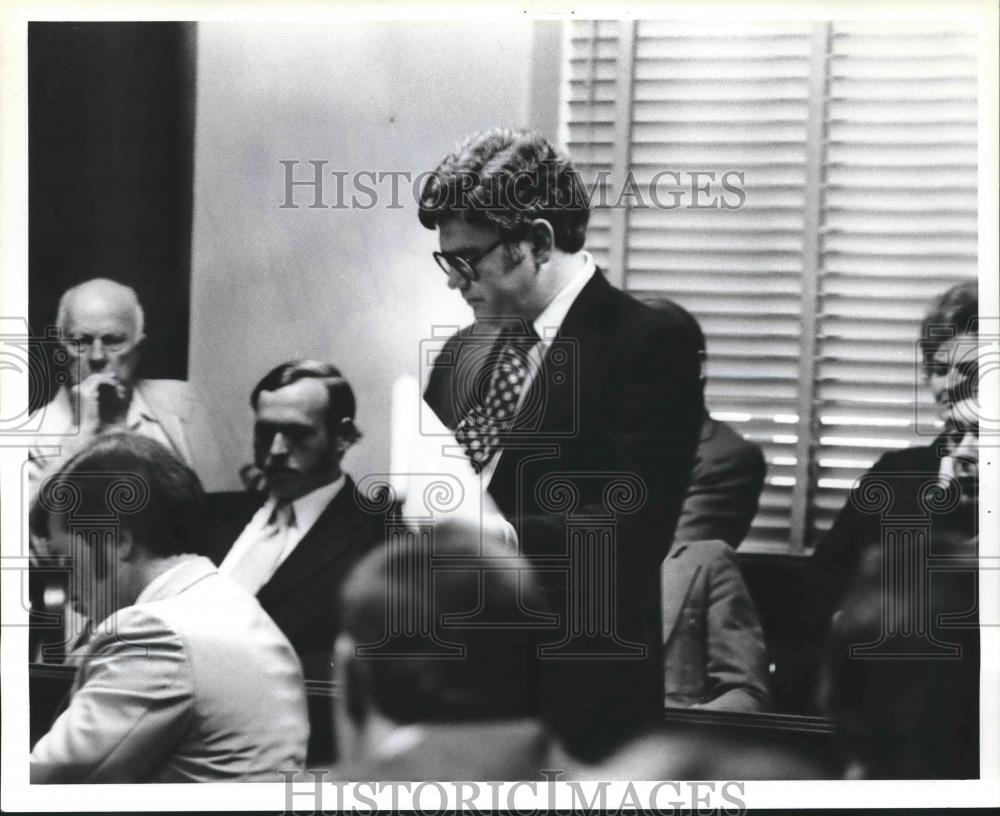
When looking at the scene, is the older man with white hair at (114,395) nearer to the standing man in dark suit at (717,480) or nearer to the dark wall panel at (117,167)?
the dark wall panel at (117,167)

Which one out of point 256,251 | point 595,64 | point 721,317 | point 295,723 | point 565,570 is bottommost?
point 295,723

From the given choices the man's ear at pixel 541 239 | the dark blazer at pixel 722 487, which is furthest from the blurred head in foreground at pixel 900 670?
the man's ear at pixel 541 239

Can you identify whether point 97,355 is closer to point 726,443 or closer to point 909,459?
point 726,443

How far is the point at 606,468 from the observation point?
243 cm

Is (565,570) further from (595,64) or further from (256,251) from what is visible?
(595,64)

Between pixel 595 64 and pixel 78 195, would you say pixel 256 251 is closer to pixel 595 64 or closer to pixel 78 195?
pixel 78 195

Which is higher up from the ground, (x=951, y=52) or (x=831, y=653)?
(x=951, y=52)

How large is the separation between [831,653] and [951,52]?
5.12 ft

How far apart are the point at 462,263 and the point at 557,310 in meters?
0.27

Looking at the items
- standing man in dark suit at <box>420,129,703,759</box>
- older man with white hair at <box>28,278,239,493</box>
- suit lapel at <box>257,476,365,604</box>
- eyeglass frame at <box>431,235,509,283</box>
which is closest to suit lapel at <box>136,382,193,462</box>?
older man with white hair at <box>28,278,239,493</box>

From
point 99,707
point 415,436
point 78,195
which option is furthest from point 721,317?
point 99,707

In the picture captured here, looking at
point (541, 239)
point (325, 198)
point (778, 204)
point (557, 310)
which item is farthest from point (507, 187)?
point (778, 204)

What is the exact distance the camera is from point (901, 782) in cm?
250

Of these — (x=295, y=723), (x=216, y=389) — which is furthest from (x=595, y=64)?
(x=295, y=723)
